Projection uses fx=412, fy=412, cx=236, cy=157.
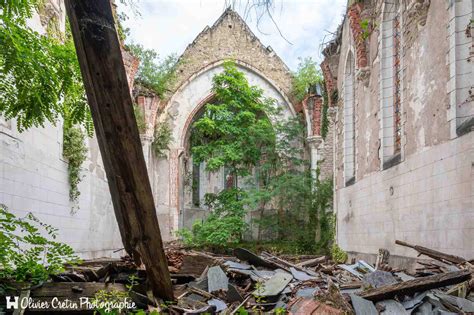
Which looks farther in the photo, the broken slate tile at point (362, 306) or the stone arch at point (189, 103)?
the stone arch at point (189, 103)

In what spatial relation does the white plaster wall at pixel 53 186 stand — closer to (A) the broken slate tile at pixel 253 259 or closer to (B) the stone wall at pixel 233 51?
(A) the broken slate tile at pixel 253 259

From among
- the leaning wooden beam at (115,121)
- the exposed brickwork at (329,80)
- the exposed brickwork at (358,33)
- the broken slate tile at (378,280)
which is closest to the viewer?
the leaning wooden beam at (115,121)

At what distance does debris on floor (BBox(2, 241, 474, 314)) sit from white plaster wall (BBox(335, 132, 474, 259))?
0.84 metres

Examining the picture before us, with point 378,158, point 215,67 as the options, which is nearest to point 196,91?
point 215,67

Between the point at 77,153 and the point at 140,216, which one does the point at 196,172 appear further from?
the point at 140,216

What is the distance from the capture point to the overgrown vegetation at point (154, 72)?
19.6 meters

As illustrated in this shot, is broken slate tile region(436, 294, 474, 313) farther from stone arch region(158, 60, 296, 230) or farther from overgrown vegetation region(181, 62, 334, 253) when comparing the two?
stone arch region(158, 60, 296, 230)

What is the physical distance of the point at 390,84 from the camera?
9734 mm

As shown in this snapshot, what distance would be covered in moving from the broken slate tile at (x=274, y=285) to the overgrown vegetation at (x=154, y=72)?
15.9m

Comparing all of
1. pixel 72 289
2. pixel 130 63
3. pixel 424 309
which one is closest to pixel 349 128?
pixel 130 63

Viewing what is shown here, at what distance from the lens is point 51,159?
8992mm

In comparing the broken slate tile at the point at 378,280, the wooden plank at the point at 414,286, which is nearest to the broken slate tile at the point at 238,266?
the broken slate tile at the point at 378,280

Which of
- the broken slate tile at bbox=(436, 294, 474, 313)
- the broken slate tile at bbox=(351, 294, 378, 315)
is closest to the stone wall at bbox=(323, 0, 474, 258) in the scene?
the broken slate tile at bbox=(436, 294, 474, 313)

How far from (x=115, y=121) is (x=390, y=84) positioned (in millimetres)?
8108
